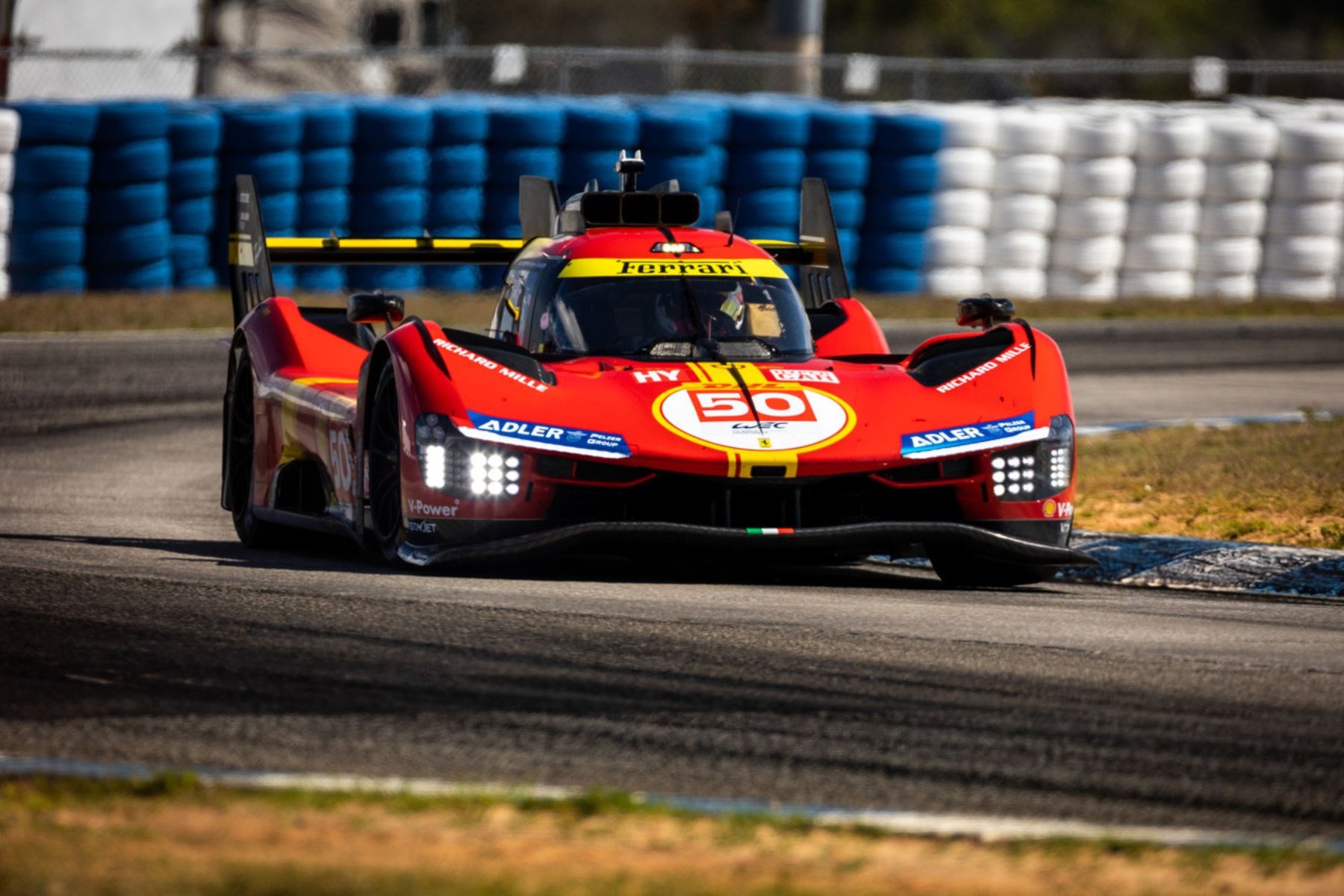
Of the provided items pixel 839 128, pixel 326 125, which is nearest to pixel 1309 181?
pixel 839 128

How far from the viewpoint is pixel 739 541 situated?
26.4 ft

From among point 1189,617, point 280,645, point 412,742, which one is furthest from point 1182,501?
point 412,742

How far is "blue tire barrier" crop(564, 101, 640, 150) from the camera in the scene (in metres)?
21.1

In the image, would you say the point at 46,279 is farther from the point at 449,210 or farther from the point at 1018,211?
the point at 1018,211

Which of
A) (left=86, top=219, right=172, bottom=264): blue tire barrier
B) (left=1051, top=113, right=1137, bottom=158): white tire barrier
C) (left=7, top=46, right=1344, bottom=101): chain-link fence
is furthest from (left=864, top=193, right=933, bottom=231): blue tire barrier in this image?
(left=86, top=219, right=172, bottom=264): blue tire barrier

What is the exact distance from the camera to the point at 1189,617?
7641mm

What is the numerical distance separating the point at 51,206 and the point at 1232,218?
38.8 feet

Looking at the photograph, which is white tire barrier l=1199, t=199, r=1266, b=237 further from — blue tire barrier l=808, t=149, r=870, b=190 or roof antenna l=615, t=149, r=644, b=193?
roof antenna l=615, t=149, r=644, b=193

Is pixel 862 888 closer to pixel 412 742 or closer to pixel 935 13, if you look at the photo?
pixel 412 742

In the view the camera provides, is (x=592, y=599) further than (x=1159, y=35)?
No

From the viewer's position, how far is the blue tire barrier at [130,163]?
19828mm

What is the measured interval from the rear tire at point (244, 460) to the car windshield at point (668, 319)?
1552mm

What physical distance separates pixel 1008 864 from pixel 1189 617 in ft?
11.8

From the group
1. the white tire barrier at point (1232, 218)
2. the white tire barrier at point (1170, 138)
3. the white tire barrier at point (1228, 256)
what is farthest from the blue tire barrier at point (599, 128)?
the white tire barrier at point (1228, 256)
